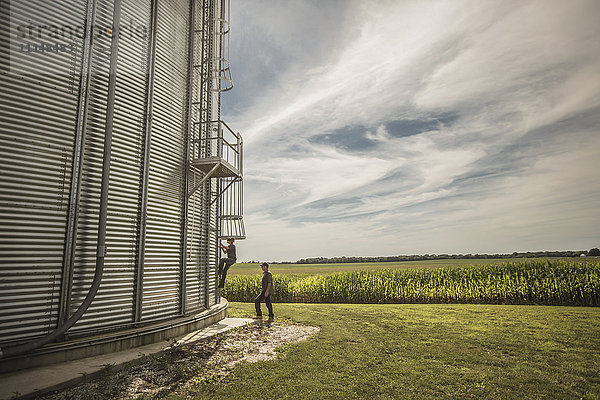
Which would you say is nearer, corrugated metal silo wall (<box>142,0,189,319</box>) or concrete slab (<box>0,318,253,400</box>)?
concrete slab (<box>0,318,253,400</box>)

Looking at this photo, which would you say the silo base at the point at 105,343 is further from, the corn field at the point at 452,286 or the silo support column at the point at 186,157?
the corn field at the point at 452,286

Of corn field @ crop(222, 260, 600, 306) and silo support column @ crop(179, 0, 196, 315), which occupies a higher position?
silo support column @ crop(179, 0, 196, 315)

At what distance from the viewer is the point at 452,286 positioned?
18656 mm

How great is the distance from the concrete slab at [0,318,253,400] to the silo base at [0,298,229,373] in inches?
4.2

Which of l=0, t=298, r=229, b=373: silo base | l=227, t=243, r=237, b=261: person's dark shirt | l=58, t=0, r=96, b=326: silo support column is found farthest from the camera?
l=227, t=243, r=237, b=261: person's dark shirt

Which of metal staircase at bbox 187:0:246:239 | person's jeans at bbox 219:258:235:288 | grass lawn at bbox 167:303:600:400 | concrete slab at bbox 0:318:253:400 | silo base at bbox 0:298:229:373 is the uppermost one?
metal staircase at bbox 187:0:246:239

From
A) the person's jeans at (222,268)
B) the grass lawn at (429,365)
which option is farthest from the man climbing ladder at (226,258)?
the grass lawn at (429,365)

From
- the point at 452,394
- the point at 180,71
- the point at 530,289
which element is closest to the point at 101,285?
the point at 180,71

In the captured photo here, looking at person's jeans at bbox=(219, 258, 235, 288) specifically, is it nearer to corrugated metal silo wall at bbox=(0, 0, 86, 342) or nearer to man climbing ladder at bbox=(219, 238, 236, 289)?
man climbing ladder at bbox=(219, 238, 236, 289)

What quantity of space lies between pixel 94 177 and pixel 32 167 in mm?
1143

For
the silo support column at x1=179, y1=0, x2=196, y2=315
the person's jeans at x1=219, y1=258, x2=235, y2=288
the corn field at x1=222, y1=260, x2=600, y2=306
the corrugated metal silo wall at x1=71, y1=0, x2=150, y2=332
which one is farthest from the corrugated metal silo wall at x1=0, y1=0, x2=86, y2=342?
the corn field at x1=222, y1=260, x2=600, y2=306

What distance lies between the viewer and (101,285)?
Result: 7121 mm

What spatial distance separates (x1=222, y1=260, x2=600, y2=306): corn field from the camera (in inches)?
652

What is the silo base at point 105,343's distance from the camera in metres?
5.63
